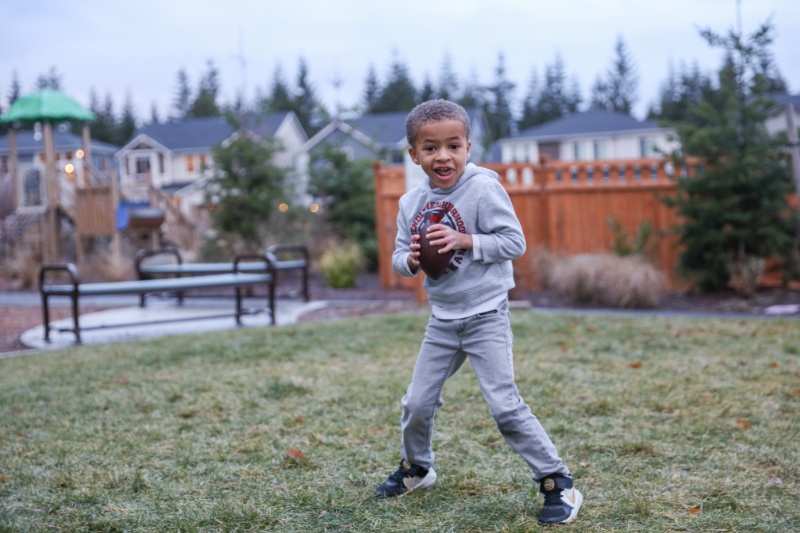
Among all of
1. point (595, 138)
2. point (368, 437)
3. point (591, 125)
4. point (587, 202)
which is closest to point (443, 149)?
point (368, 437)

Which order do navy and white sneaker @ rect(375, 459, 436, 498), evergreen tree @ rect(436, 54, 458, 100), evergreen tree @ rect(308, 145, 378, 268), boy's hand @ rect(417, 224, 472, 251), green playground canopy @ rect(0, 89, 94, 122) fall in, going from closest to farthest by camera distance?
boy's hand @ rect(417, 224, 472, 251) < navy and white sneaker @ rect(375, 459, 436, 498) < evergreen tree @ rect(308, 145, 378, 268) < green playground canopy @ rect(0, 89, 94, 122) < evergreen tree @ rect(436, 54, 458, 100)

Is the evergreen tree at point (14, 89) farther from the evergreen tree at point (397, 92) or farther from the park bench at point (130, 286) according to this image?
the park bench at point (130, 286)

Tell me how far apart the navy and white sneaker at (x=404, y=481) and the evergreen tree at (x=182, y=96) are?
85.4 metres

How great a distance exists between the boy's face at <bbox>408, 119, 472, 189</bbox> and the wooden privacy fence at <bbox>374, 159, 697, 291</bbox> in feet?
26.0

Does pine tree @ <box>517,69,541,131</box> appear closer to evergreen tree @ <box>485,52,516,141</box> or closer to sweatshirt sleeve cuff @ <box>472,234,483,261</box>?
evergreen tree @ <box>485,52,516,141</box>

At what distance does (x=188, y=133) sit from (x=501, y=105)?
1444 inches

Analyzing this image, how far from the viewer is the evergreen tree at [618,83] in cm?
7581

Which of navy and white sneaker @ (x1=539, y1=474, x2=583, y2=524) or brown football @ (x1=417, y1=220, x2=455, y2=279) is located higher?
brown football @ (x1=417, y1=220, x2=455, y2=279)

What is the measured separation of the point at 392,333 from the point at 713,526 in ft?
15.0

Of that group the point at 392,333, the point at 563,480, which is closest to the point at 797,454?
the point at 563,480

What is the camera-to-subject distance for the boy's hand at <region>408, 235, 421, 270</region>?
2.63m

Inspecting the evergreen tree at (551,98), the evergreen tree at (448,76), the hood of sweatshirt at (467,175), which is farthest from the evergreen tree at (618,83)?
the hood of sweatshirt at (467,175)

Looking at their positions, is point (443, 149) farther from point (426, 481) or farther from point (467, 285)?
point (426, 481)

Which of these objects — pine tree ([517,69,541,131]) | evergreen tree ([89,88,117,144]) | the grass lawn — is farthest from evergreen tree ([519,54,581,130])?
the grass lawn
